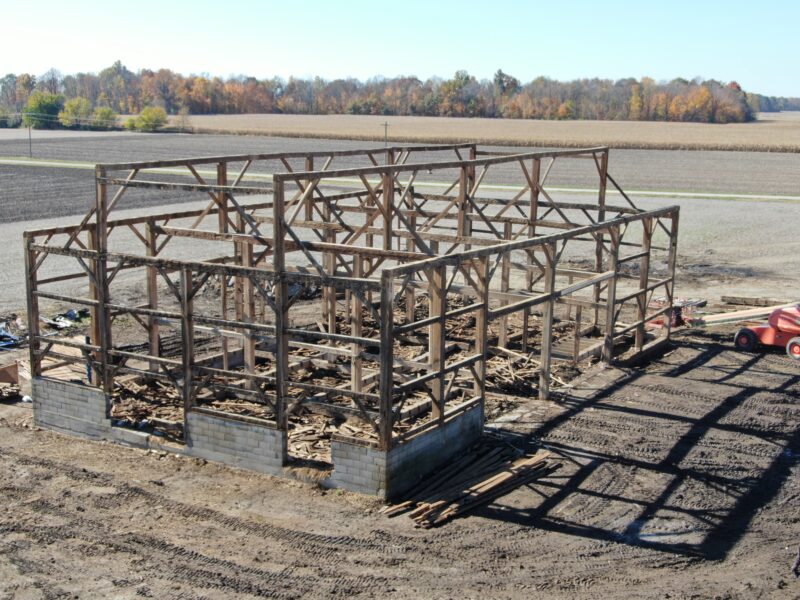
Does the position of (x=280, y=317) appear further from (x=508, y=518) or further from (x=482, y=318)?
(x=508, y=518)

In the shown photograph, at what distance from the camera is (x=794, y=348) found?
68.0 ft

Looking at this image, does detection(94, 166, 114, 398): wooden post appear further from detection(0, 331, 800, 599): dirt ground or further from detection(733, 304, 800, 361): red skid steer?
detection(733, 304, 800, 361): red skid steer

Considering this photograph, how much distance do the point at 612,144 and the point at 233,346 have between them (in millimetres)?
72857

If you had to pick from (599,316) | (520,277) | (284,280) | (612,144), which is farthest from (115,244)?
(612,144)

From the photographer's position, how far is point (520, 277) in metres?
28.8

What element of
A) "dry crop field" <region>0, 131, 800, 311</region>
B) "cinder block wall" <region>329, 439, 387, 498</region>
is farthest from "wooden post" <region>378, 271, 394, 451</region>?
"dry crop field" <region>0, 131, 800, 311</region>

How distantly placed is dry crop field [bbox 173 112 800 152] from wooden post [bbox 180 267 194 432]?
71.2 m

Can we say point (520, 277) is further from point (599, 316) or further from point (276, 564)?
point (276, 564)

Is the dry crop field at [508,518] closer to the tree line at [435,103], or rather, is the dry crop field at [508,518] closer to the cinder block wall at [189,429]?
the cinder block wall at [189,429]

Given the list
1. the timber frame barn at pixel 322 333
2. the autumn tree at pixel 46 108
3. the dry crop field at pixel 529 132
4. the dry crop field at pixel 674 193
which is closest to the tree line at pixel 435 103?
the autumn tree at pixel 46 108

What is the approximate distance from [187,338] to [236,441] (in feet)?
5.79

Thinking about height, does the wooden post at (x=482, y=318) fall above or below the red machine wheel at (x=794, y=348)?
above

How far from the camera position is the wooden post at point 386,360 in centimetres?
1307

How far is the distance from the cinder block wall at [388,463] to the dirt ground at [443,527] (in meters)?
0.24
